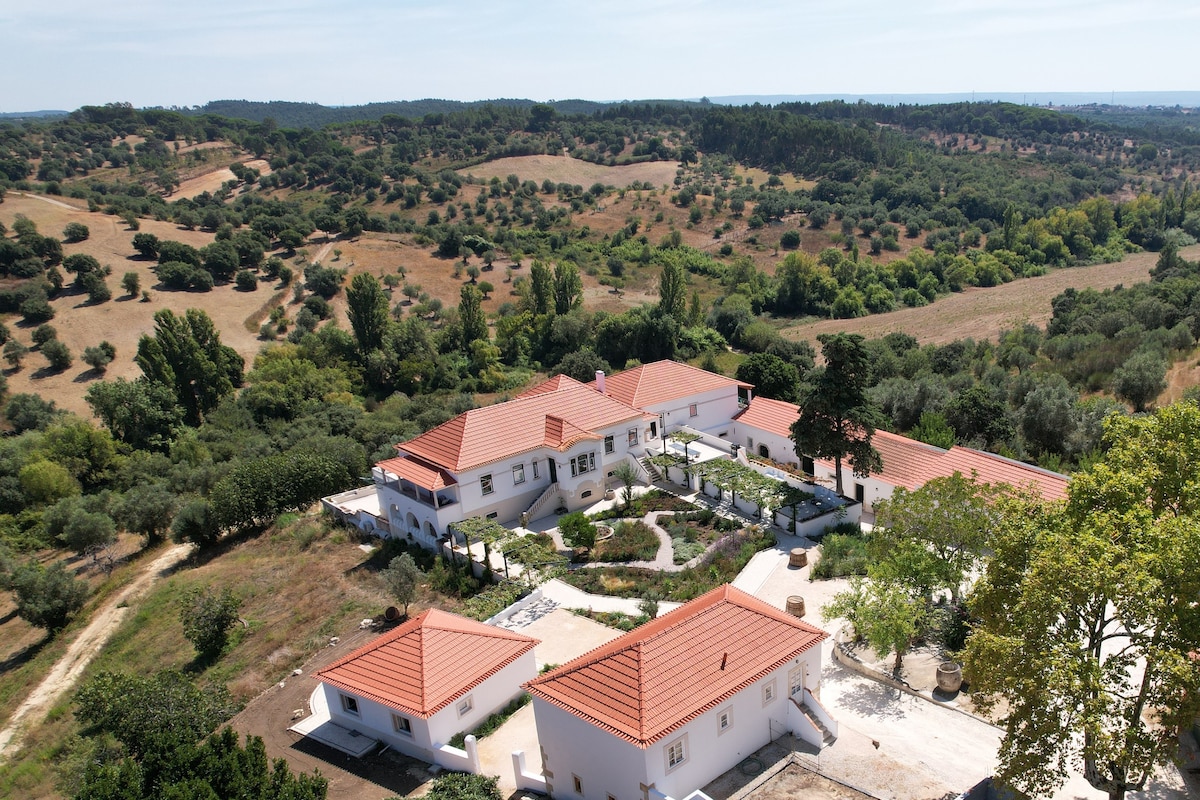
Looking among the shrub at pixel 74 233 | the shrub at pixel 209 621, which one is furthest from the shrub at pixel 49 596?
the shrub at pixel 74 233

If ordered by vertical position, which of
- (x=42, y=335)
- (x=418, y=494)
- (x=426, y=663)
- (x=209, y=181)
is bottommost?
(x=418, y=494)

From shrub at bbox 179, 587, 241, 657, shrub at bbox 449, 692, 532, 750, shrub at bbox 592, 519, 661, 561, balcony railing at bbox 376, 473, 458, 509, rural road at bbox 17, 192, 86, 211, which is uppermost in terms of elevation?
rural road at bbox 17, 192, 86, 211

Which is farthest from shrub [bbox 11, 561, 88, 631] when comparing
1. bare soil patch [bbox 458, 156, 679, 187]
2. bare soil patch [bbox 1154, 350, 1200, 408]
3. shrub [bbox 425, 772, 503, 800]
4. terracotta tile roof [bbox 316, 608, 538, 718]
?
bare soil patch [bbox 458, 156, 679, 187]

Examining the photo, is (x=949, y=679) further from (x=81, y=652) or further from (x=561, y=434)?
(x=81, y=652)

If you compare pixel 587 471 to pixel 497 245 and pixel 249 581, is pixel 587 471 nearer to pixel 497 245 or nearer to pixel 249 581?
pixel 249 581

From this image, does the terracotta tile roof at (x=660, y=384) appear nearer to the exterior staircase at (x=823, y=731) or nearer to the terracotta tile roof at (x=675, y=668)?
the terracotta tile roof at (x=675, y=668)

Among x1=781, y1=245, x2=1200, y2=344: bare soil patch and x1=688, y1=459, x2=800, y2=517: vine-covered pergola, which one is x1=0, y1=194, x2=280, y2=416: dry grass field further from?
x1=781, y1=245, x2=1200, y2=344: bare soil patch

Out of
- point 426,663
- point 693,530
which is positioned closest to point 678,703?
point 426,663

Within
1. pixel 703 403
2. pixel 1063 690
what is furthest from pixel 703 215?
pixel 1063 690
